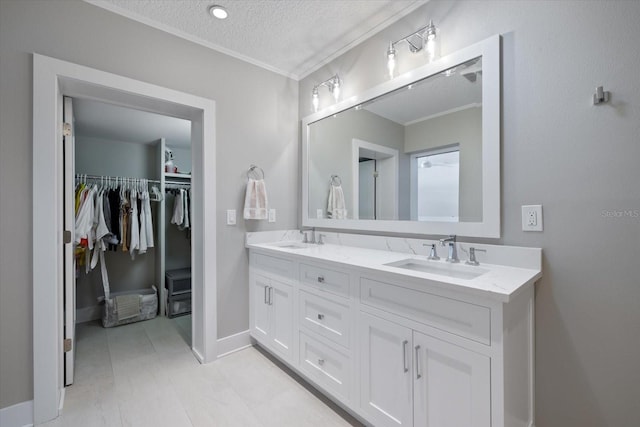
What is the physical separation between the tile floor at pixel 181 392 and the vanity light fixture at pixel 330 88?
2.17m

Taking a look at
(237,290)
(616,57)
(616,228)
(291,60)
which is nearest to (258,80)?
(291,60)

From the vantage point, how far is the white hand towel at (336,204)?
2.39 metres

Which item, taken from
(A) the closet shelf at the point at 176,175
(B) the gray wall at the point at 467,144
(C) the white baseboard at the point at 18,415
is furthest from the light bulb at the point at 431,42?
(A) the closet shelf at the point at 176,175

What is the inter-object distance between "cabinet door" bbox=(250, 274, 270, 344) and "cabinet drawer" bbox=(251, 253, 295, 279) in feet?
0.31

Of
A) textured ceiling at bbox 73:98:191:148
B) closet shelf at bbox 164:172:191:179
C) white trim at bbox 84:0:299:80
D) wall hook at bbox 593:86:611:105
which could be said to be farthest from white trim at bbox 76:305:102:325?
wall hook at bbox 593:86:611:105

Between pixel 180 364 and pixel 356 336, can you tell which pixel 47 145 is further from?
pixel 356 336

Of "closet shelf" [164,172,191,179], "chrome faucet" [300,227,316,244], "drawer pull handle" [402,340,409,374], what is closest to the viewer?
"drawer pull handle" [402,340,409,374]

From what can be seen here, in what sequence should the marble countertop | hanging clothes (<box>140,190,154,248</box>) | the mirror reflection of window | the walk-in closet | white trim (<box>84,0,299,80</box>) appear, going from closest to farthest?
the marble countertop, the mirror reflection of window, white trim (<box>84,0,299,80</box>), the walk-in closet, hanging clothes (<box>140,190,154,248</box>)

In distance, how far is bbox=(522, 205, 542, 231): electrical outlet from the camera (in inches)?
52.6

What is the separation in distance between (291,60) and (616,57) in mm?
2089

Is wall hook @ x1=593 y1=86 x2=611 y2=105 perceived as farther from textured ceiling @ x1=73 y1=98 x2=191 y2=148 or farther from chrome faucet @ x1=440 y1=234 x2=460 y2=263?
textured ceiling @ x1=73 y1=98 x2=191 y2=148

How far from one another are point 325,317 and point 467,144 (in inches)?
50.7

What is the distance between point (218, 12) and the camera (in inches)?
74.3

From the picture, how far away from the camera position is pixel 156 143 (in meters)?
3.91
